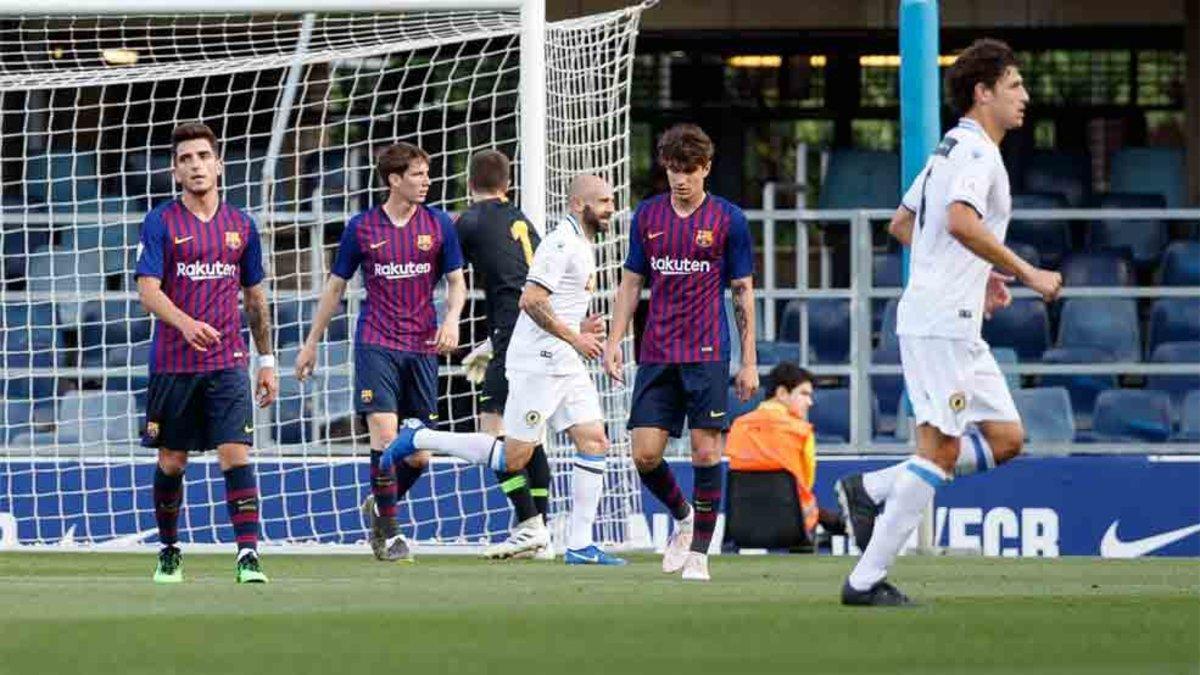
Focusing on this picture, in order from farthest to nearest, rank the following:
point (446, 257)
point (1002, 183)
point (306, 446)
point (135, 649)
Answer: point (306, 446) < point (446, 257) < point (1002, 183) < point (135, 649)

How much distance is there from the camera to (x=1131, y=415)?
17062 mm

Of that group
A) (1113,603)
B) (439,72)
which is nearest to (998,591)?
(1113,603)

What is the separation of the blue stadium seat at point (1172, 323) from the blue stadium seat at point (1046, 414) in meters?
1.02

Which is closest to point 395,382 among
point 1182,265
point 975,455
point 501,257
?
point 501,257

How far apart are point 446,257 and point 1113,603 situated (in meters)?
4.78

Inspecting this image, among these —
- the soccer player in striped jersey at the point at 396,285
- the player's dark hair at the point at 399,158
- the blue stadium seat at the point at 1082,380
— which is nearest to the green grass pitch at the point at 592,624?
the soccer player in striped jersey at the point at 396,285

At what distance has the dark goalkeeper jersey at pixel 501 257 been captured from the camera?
13.2 meters

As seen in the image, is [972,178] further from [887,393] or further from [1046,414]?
[887,393]

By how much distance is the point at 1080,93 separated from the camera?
70.4 ft

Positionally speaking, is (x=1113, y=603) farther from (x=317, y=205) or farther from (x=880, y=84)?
(x=880, y=84)

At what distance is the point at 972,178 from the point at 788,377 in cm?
648

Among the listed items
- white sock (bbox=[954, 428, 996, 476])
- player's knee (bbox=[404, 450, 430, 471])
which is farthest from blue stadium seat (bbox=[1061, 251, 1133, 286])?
white sock (bbox=[954, 428, 996, 476])

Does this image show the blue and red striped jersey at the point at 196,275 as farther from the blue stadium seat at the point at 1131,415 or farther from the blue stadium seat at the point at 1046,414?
the blue stadium seat at the point at 1131,415

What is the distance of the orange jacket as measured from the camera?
14445 mm
